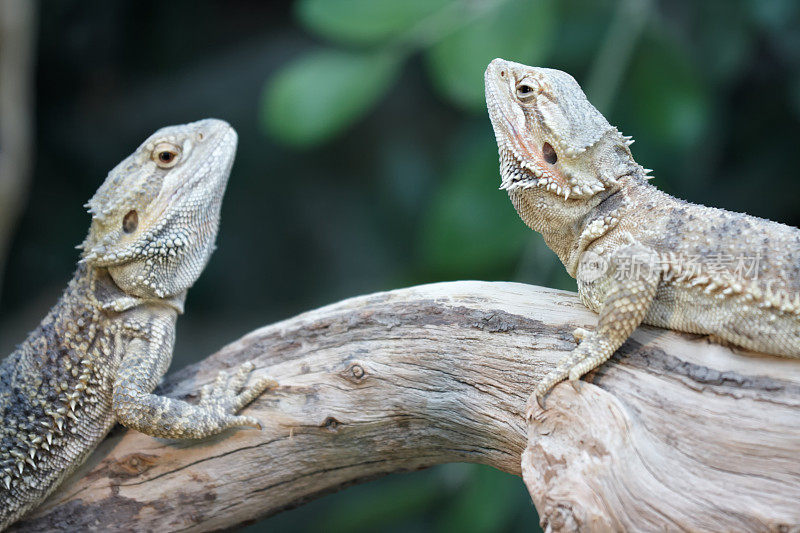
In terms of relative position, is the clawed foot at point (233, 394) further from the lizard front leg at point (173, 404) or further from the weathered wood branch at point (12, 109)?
the weathered wood branch at point (12, 109)

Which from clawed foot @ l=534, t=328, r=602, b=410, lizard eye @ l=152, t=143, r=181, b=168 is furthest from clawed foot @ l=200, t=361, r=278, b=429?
clawed foot @ l=534, t=328, r=602, b=410

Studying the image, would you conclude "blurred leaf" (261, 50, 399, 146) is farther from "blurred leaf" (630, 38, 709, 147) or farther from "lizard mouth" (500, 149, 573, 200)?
"lizard mouth" (500, 149, 573, 200)

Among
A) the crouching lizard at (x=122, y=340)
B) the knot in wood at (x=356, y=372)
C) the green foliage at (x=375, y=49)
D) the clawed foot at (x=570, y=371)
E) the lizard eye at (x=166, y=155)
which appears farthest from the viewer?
the green foliage at (x=375, y=49)

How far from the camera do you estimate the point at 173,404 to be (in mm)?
2910

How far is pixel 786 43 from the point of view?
16.6 feet

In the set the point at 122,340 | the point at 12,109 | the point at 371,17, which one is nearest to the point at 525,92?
the point at 122,340

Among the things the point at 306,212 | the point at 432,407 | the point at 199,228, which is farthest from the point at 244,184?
the point at 432,407

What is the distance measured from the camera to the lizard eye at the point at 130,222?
320 centimetres

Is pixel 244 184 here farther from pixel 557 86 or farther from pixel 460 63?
pixel 557 86

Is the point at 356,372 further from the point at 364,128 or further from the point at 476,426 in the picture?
the point at 364,128

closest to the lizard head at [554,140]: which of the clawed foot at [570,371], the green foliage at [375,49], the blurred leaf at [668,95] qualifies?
the clawed foot at [570,371]

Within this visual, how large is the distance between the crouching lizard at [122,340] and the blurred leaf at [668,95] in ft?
9.92

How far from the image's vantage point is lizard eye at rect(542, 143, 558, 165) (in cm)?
276

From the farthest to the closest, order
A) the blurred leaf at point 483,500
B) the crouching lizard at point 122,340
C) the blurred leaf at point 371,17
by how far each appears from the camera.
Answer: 1. the blurred leaf at point 371,17
2. the blurred leaf at point 483,500
3. the crouching lizard at point 122,340
